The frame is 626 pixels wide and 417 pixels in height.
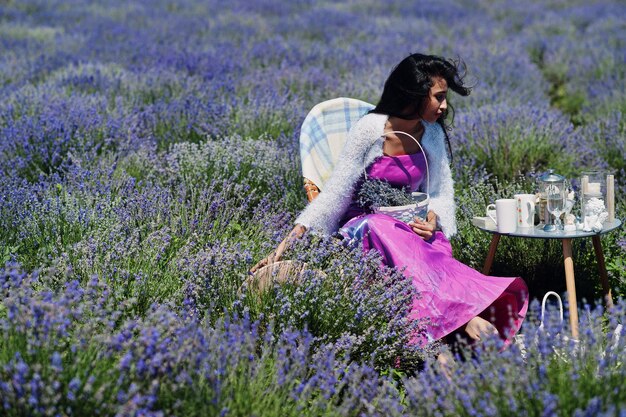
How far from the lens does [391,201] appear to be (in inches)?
116

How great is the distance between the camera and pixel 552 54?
29.1ft

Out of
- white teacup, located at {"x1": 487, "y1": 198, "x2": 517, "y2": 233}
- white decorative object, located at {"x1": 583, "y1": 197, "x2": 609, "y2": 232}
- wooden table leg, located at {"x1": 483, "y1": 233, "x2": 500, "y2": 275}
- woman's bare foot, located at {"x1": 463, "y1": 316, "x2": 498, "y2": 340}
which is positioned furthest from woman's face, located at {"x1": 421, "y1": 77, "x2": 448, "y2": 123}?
woman's bare foot, located at {"x1": 463, "y1": 316, "x2": 498, "y2": 340}

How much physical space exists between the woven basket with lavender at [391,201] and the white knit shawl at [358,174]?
6 centimetres

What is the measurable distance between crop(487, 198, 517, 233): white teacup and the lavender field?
0.36 metres

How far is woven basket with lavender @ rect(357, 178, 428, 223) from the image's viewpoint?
2.86m

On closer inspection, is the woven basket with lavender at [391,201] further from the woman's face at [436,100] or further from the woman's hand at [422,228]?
the woman's face at [436,100]

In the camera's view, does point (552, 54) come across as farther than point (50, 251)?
Yes

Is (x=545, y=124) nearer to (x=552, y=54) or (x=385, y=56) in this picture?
(x=385, y=56)

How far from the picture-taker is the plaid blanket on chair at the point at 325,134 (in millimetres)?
3273

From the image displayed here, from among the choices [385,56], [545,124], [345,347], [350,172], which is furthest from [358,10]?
[345,347]

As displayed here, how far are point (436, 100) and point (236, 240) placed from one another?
3.19 feet

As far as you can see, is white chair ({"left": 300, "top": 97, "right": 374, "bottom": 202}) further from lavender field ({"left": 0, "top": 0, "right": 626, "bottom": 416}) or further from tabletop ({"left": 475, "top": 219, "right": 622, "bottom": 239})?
tabletop ({"left": 475, "top": 219, "right": 622, "bottom": 239})

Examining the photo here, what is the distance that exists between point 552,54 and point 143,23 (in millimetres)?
5354

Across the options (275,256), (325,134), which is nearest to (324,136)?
(325,134)
